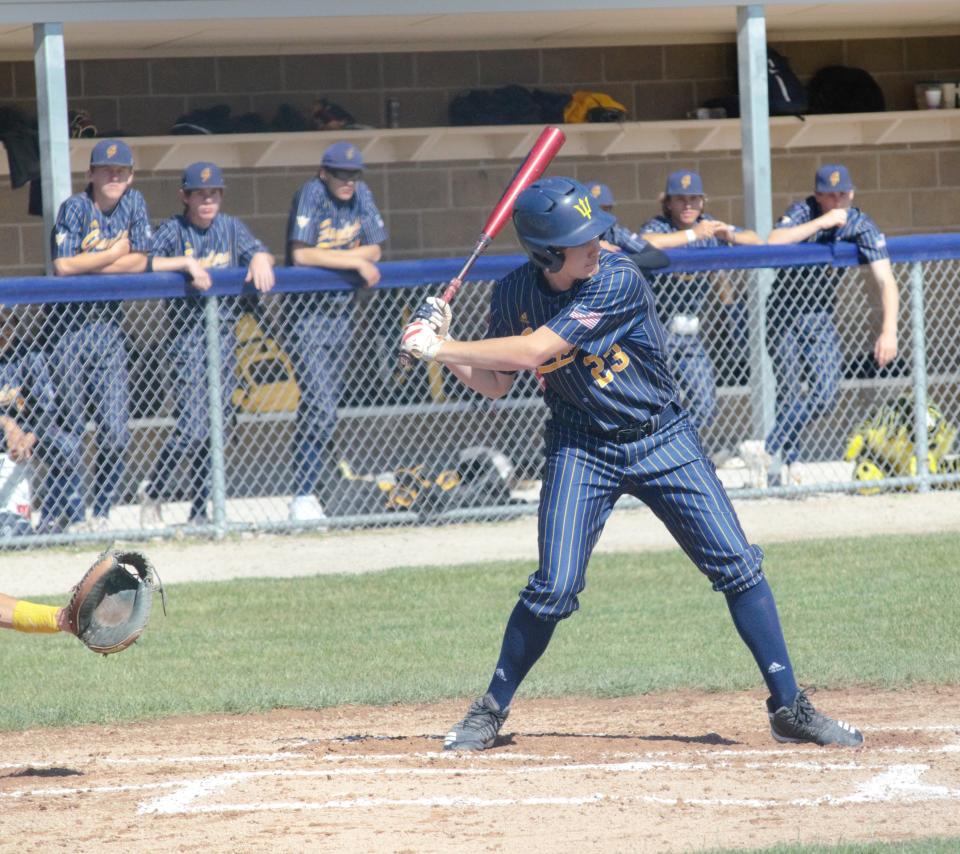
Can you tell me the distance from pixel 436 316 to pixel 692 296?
17.1ft

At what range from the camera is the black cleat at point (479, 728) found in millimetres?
5465

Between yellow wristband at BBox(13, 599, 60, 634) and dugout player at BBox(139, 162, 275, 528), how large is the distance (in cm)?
420

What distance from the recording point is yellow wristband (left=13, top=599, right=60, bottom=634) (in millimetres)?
5102

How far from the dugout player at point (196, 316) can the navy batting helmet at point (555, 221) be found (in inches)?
163

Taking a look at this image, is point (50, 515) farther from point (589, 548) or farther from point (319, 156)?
point (589, 548)

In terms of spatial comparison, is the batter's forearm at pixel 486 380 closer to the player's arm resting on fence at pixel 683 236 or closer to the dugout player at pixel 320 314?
the dugout player at pixel 320 314

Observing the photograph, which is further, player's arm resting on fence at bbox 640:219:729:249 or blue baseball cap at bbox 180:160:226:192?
player's arm resting on fence at bbox 640:219:729:249

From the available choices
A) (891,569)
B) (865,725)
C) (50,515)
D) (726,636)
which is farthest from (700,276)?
(865,725)

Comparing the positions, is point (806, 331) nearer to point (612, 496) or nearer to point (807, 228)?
point (807, 228)

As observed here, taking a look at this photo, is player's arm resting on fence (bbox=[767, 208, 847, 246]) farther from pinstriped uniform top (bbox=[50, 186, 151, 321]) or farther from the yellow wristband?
the yellow wristband

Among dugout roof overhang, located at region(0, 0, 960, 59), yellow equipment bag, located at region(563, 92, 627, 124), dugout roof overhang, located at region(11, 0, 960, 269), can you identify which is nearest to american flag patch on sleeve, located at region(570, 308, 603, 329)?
dugout roof overhang, located at region(11, 0, 960, 269)

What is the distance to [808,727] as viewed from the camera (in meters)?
5.34

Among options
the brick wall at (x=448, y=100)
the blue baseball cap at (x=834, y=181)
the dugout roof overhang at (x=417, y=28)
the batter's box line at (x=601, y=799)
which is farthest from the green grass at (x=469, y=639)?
the brick wall at (x=448, y=100)

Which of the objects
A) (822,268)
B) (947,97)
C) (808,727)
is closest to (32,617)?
(808,727)
